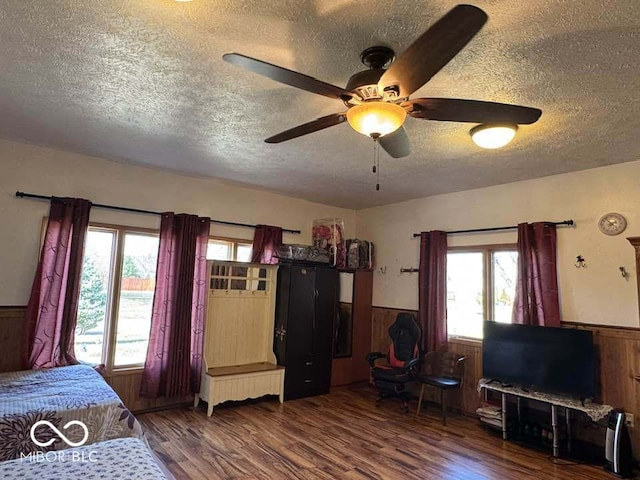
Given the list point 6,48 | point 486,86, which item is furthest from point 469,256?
point 6,48

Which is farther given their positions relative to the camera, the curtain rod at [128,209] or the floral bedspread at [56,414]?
the curtain rod at [128,209]

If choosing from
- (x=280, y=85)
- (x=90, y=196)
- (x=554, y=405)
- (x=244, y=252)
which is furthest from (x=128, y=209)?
(x=554, y=405)

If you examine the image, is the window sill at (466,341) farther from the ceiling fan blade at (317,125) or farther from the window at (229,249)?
the ceiling fan blade at (317,125)

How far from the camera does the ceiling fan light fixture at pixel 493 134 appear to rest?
287 centimetres

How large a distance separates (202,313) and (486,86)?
3818 millimetres

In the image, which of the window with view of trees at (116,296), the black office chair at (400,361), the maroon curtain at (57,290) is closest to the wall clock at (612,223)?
the black office chair at (400,361)

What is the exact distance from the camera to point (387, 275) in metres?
5.99

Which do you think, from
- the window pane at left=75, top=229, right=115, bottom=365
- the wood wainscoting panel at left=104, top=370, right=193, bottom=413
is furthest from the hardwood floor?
the window pane at left=75, top=229, right=115, bottom=365

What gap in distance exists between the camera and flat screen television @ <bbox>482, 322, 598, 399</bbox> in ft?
12.1

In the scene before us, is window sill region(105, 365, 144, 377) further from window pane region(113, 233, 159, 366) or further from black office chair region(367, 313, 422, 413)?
black office chair region(367, 313, 422, 413)

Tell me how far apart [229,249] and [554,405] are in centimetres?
396

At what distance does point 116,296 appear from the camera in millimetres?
4445

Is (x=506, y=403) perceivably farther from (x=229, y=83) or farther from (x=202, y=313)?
(x=229, y=83)

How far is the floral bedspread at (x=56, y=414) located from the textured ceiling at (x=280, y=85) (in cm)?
210
